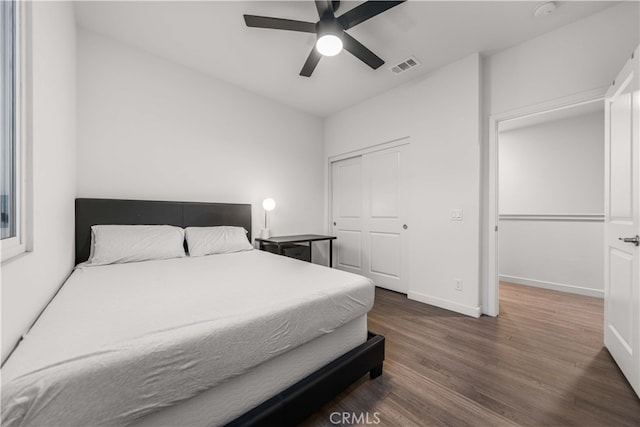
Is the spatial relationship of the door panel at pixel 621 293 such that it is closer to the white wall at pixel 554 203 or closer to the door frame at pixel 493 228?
the door frame at pixel 493 228

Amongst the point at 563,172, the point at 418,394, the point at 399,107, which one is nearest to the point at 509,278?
the point at 563,172

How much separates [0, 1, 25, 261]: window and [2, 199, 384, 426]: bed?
380 millimetres

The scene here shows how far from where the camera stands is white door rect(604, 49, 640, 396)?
1.49 metres

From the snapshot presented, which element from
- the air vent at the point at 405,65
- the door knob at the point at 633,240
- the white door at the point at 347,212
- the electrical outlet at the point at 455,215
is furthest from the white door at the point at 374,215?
the door knob at the point at 633,240

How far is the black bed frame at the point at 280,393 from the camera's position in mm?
1098

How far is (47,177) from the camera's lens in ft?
4.50

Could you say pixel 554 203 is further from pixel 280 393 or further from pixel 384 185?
pixel 280 393

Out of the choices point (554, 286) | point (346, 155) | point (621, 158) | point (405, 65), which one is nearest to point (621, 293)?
point (621, 158)

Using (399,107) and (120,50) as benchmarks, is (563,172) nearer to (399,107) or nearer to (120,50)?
(399,107)

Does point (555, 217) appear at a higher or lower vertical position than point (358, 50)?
lower

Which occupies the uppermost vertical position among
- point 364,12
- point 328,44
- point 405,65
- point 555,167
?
point 405,65

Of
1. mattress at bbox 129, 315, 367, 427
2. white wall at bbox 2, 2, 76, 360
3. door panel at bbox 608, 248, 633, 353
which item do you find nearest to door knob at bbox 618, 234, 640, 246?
door panel at bbox 608, 248, 633, 353

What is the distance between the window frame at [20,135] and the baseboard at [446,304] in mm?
3297

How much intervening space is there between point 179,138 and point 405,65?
2693mm
